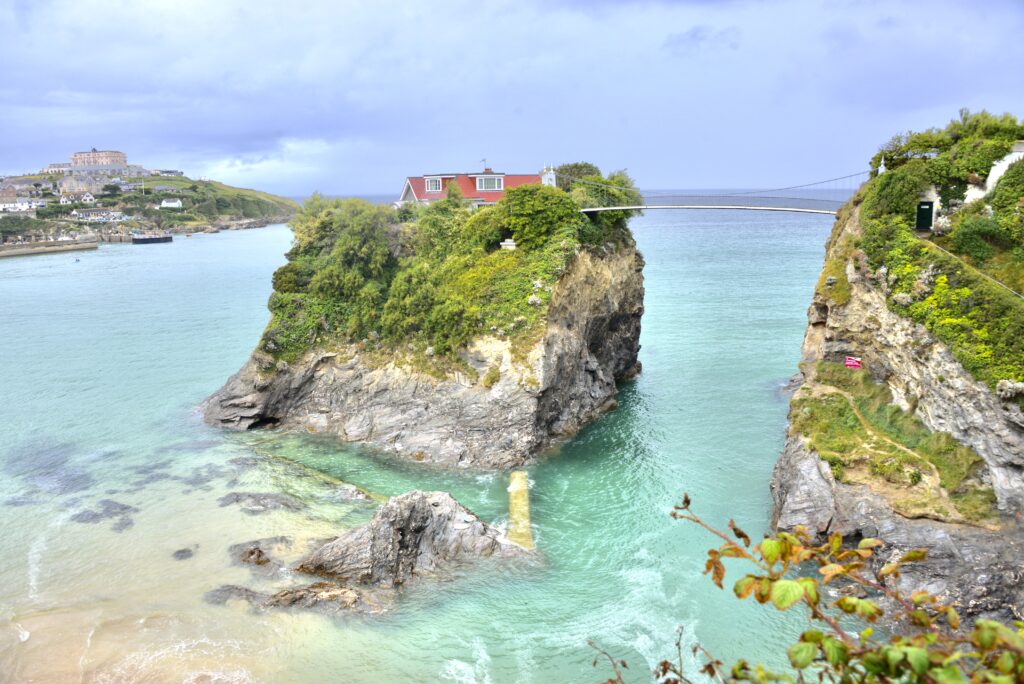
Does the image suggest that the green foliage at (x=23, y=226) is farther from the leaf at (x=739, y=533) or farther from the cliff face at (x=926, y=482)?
the leaf at (x=739, y=533)

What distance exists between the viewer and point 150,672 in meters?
18.5

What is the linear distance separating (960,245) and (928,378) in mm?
6534

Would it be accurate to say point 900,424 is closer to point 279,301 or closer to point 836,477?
point 836,477

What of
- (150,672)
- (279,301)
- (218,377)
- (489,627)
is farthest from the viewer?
(218,377)

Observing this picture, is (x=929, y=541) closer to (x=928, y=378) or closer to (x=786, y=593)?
(x=928, y=378)

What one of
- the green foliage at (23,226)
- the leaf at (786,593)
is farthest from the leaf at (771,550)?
the green foliage at (23,226)

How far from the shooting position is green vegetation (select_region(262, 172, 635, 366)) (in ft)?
111

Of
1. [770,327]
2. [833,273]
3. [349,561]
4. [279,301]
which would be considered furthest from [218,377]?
[770,327]

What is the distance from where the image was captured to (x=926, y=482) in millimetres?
23078

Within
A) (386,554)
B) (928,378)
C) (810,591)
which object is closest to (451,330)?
(386,554)

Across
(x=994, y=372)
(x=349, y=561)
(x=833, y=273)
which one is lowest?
(x=349, y=561)

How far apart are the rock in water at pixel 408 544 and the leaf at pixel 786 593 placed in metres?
19.9

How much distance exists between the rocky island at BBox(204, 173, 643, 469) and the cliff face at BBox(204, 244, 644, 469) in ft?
0.22

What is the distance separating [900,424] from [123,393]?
40.9 meters
